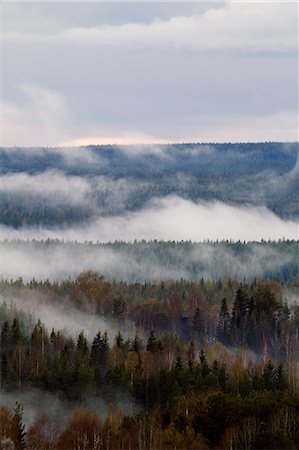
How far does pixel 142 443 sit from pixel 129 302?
86577 millimetres

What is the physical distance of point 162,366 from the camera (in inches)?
3686

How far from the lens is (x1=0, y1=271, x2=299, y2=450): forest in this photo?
2482 inches

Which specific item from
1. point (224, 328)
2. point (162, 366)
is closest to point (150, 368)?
point (162, 366)

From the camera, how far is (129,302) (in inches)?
5832

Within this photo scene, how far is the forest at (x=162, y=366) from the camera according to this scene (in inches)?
2482

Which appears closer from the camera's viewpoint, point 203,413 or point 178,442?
point 178,442

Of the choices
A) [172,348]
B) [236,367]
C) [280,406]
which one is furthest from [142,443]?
[172,348]

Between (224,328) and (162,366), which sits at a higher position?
(224,328)

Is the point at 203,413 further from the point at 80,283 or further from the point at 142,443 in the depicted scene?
the point at 80,283

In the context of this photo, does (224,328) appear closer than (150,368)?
No

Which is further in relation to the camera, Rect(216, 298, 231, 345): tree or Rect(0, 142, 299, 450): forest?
Rect(216, 298, 231, 345): tree

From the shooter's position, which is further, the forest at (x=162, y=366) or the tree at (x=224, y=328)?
the tree at (x=224, y=328)

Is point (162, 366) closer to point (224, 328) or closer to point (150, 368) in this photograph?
point (150, 368)

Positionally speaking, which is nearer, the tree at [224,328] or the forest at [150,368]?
→ the forest at [150,368]
